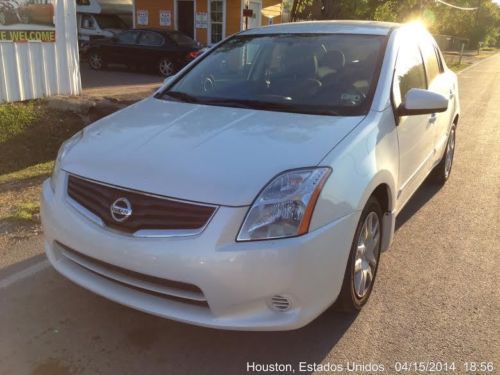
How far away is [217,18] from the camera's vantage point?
2059 centimetres

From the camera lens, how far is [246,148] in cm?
284

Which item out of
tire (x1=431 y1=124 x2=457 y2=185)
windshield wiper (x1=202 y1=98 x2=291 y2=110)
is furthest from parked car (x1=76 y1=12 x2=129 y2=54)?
windshield wiper (x1=202 y1=98 x2=291 y2=110)

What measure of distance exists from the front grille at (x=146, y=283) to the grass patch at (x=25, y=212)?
6.21 feet

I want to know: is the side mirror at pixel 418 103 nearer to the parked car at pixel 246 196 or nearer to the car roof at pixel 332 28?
the parked car at pixel 246 196

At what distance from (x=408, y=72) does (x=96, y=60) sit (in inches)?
576

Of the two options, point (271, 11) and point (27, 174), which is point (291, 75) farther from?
point (271, 11)

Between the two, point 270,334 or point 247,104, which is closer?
point 270,334

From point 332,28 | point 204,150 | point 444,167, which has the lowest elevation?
point 444,167

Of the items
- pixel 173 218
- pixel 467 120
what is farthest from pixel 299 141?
pixel 467 120

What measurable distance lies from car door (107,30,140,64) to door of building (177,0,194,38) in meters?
5.39

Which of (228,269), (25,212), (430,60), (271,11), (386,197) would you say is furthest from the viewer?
(271,11)

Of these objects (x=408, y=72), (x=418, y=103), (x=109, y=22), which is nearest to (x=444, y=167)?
(x=408, y=72)

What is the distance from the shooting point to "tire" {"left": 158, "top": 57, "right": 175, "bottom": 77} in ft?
51.5

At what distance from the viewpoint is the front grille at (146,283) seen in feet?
8.38
